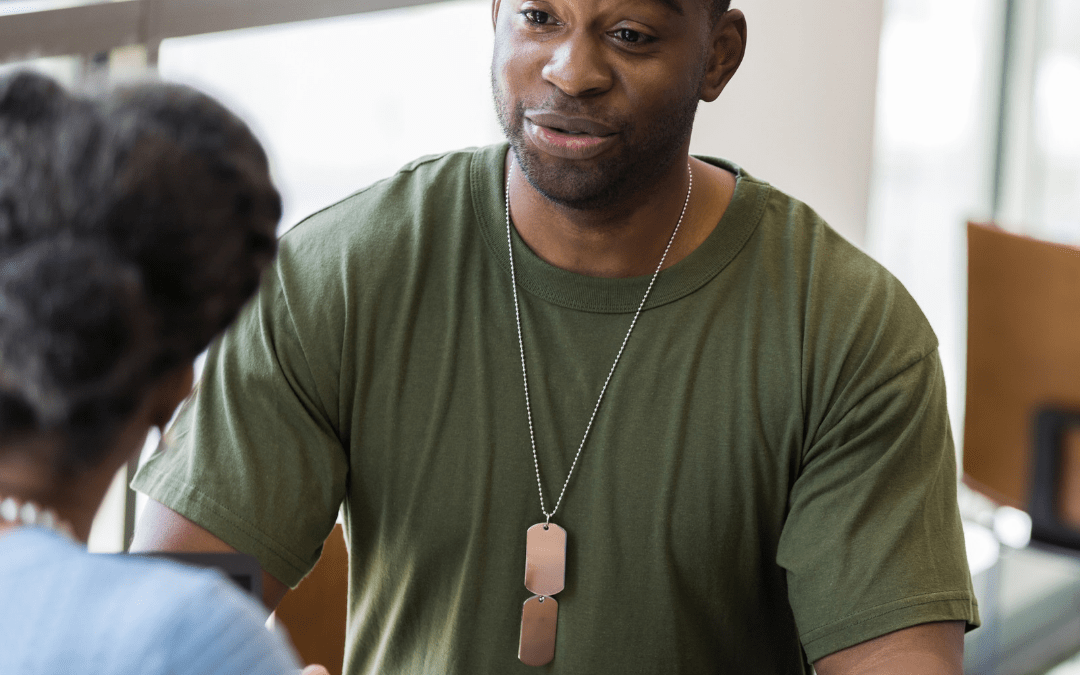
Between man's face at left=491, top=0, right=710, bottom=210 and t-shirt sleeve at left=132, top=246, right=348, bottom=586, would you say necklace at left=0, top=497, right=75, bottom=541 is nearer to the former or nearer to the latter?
t-shirt sleeve at left=132, top=246, right=348, bottom=586

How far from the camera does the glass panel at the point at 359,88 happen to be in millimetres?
1990

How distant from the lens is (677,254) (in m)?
1.36

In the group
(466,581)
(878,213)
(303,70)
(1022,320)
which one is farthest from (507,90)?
(878,213)

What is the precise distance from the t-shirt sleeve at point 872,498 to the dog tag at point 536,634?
0.25m

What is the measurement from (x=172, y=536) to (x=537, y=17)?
641 mm

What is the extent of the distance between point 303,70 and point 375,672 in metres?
1.11

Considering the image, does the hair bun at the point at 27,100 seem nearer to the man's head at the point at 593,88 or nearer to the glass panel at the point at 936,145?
the man's head at the point at 593,88

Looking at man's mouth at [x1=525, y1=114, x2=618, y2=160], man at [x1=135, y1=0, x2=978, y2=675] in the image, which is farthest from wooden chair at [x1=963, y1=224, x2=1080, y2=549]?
man's mouth at [x1=525, y1=114, x2=618, y2=160]

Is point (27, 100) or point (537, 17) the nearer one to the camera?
point (27, 100)

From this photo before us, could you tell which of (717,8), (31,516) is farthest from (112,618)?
(717,8)

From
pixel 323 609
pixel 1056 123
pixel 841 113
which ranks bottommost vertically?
pixel 323 609

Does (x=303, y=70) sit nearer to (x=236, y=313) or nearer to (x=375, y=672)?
(x=375, y=672)

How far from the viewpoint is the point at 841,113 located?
8.39 feet

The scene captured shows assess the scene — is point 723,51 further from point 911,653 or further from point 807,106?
point 807,106
